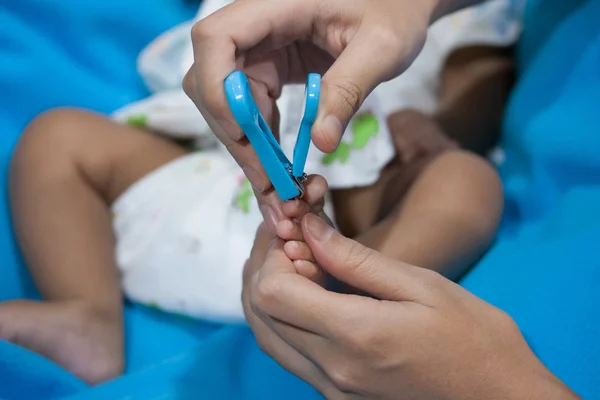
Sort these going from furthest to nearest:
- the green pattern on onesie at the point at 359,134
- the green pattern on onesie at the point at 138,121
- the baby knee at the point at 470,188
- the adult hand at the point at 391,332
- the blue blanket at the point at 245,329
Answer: the green pattern on onesie at the point at 138,121 → the green pattern on onesie at the point at 359,134 → the baby knee at the point at 470,188 → the blue blanket at the point at 245,329 → the adult hand at the point at 391,332

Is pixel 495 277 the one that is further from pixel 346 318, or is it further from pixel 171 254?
pixel 171 254

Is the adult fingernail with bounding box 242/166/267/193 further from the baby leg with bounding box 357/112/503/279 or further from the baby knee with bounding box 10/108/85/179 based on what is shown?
the baby knee with bounding box 10/108/85/179

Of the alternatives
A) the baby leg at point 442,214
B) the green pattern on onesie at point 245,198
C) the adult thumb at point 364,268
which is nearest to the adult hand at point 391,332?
the adult thumb at point 364,268

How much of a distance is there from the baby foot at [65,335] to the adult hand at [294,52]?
1.08ft

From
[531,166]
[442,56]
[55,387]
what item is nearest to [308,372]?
[55,387]

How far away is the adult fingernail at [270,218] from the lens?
52 cm

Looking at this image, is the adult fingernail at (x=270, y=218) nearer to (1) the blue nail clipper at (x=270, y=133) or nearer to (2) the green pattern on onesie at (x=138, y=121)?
(1) the blue nail clipper at (x=270, y=133)

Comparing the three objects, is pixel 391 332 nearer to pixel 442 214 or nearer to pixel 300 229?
pixel 300 229

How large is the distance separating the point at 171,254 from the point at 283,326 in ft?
1.11

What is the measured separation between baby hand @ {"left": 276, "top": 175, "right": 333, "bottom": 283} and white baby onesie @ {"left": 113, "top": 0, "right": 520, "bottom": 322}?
0.70 ft

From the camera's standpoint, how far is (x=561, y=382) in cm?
48

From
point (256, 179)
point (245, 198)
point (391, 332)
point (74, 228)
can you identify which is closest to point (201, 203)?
point (245, 198)

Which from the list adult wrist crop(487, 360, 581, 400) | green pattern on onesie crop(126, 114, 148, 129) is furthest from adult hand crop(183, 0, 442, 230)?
green pattern on onesie crop(126, 114, 148, 129)

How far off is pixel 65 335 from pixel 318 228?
40 cm
